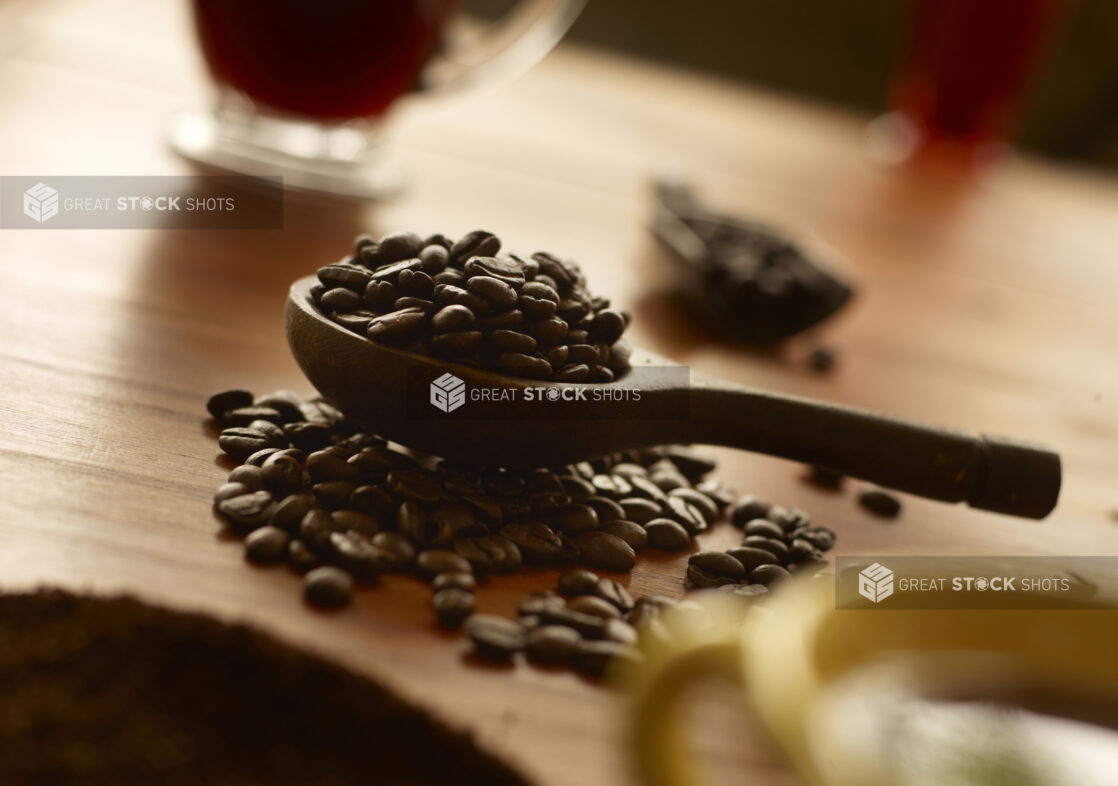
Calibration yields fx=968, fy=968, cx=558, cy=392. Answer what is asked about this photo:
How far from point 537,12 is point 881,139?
127 cm

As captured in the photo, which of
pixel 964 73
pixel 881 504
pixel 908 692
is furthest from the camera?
pixel 964 73

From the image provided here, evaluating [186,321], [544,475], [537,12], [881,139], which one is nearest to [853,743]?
[544,475]

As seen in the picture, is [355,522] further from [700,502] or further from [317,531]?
[700,502]

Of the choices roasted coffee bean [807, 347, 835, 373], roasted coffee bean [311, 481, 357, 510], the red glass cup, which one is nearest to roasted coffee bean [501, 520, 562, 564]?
roasted coffee bean [311, 481, 357, 510]

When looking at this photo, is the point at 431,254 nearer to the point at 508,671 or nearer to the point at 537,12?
the point at 508,671

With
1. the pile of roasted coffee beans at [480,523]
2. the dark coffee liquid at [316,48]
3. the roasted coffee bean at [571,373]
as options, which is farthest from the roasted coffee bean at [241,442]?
the dark coffee liquid at [316,48]

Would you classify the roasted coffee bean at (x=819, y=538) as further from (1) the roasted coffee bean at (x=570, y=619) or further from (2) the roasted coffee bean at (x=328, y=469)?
(2) the roasted coffee bean at (x=328, y=469)

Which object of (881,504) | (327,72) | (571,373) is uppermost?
(327,72)

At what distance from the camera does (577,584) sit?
59 cm

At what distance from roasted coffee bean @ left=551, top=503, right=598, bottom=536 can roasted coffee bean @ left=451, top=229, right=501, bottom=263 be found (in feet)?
0.63

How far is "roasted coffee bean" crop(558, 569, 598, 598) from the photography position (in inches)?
23.2

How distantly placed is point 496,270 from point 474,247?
0.03 m

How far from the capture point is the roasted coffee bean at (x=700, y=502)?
0.70 metres

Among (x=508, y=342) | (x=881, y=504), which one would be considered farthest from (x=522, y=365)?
(x=881, y=504)
